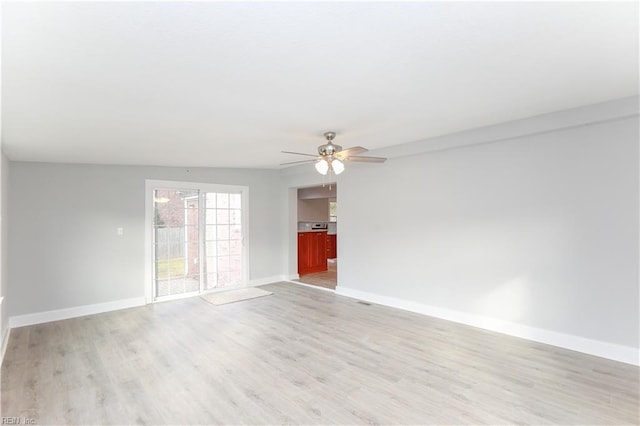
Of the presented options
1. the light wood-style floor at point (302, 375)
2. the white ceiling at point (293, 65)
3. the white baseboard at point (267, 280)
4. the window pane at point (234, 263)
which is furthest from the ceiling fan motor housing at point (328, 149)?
the white baseboard at point (267, 280)

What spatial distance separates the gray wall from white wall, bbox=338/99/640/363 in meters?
4.00

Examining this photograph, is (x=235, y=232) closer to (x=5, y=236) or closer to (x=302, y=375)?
(x=5, y=236)

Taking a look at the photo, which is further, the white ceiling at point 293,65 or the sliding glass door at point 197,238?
the sliding glass door at point 197,238

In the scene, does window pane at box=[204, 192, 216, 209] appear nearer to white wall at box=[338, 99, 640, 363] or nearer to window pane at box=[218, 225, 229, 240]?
window pane at box=[218, 225, 229, 240]

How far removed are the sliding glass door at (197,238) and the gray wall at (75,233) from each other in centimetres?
28

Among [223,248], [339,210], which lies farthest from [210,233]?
[339,210]

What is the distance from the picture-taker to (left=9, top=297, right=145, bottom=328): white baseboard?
435 cm

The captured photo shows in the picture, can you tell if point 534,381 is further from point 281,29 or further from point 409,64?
point 281,29

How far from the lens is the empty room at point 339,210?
5.90 ft

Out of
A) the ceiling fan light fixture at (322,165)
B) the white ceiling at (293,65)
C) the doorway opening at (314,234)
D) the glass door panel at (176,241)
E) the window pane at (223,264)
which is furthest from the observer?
the doorway opening at (314,234)

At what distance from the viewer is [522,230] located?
3.81m

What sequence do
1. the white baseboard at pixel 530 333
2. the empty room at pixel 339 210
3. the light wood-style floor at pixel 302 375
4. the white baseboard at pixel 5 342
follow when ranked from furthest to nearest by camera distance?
the white baseboard at pixel 5 342
the white baseboard at pixel 530 333
the light wood-style floor at pixel 302 375
the empty room at pixel 339 210

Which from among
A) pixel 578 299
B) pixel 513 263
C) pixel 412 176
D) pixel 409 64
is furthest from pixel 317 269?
pixel 409 64

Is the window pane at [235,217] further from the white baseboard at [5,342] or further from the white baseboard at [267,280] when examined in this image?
the white baseboard at [5,342]
